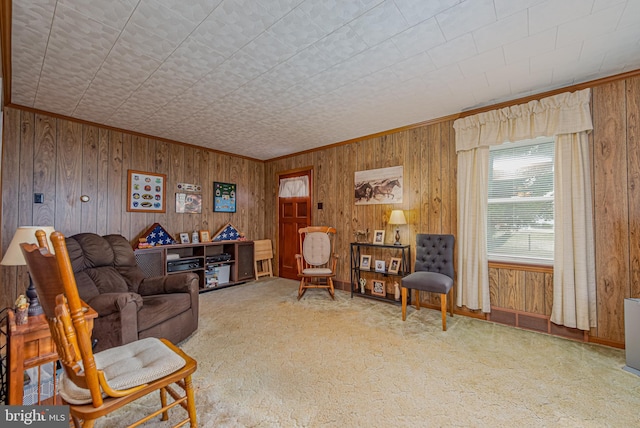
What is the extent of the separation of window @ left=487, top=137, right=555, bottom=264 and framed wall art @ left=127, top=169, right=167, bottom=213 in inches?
186

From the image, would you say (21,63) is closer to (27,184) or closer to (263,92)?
(27,184)

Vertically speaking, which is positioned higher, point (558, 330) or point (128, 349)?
point (128, 349)

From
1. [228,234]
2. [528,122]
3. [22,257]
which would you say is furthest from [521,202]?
[228,234]

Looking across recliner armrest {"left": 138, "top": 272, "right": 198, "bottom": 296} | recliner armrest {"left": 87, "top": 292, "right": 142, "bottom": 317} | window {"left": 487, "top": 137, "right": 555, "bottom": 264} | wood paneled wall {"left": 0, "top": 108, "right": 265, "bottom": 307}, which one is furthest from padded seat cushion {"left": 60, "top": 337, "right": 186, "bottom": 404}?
window {"left": 487, "top": 137, "right": 555, "bottom": 264}

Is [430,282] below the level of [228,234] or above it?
below

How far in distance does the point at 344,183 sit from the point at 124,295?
3.37m

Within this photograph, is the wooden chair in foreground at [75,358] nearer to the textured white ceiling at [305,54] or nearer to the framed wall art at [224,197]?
the textured white ceiling at [305,54]

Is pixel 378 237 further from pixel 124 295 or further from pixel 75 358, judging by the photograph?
pixel 75 358

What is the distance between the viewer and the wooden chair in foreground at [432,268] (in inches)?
118

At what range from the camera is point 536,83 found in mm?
2697

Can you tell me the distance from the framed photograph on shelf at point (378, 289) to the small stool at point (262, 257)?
240 centimetres

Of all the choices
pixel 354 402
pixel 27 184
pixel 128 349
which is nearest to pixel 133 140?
pixel 27 184

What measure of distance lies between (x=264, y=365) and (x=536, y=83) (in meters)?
3.64

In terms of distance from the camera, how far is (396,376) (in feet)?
6.77
